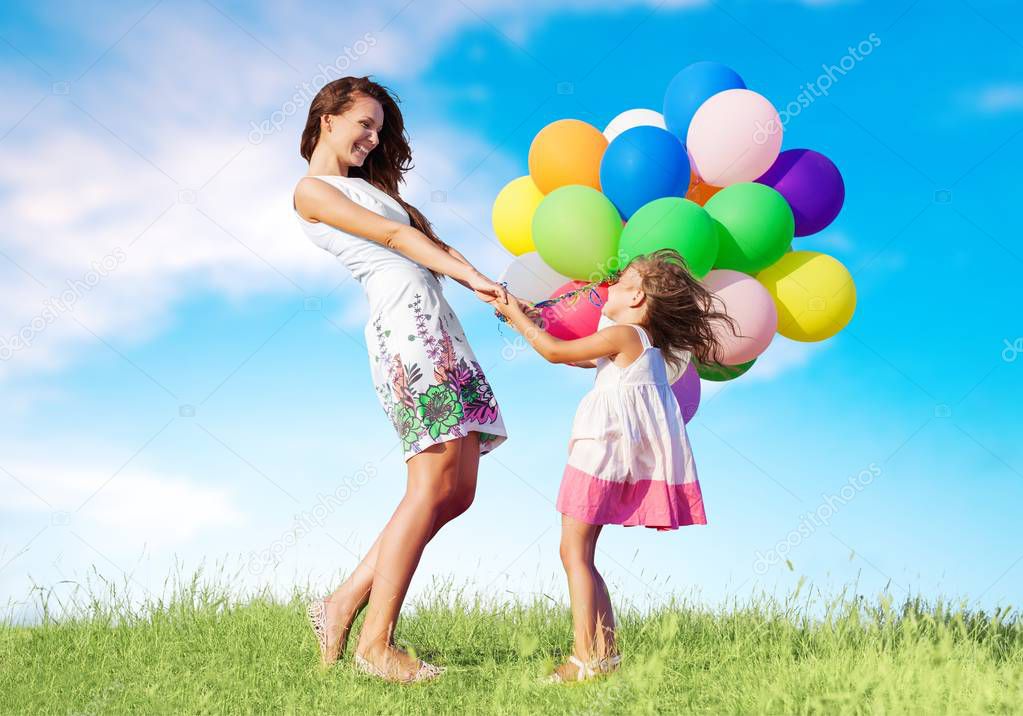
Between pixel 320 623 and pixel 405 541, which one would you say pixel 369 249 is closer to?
pixel 405 541

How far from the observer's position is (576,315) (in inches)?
159

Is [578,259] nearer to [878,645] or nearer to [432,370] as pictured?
[432,370]

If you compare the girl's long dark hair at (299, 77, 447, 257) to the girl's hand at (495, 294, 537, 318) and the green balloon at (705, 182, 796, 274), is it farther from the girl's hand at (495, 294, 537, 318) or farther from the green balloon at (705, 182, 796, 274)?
the green balloon at (705, 182, 796, 274)

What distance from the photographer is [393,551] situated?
11.5 feet

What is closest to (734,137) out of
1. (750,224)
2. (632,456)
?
(750,224)

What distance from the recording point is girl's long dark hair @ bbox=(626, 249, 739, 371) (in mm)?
3689

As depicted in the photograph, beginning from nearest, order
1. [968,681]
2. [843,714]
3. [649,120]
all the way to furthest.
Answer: [843,714] < [968,681] < [649,120]

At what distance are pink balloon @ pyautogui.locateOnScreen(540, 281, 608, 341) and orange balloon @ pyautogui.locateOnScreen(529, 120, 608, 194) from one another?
0.62 metres

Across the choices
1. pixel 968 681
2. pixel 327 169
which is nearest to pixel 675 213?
pixel 327 169

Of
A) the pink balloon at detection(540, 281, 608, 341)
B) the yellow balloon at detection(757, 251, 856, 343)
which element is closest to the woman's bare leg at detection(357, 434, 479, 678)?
the pink balloon at detection(540, 281, 608, 341)

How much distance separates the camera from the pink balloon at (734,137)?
417 centimetres

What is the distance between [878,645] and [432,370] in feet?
7.03

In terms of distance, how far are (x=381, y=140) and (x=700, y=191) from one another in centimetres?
155

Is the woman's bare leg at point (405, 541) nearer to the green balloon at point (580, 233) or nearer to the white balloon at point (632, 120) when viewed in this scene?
the green balloon at point (580, 233)
